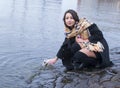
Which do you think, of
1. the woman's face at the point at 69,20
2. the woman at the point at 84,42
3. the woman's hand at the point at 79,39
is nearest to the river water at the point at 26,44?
the woman at the point at 84,42

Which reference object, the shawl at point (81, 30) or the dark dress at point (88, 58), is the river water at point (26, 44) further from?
the shawl at point (81, 30)

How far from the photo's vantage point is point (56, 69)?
8.34 metres

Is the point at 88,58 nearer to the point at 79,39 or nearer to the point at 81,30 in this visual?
the point at 79,39

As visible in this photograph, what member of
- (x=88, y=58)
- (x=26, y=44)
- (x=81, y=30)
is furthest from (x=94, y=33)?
(x=26, y=44)

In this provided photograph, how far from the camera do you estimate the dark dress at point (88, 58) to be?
7.38 metres

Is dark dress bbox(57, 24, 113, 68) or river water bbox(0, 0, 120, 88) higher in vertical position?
dark dress bbox(57, 24, 113, 68)

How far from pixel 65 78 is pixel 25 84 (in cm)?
84

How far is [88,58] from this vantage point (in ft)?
24.8

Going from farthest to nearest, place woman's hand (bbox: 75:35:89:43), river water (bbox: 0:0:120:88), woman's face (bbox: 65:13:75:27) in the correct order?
river water (bbox: 0:0:120:88) → woman's hand (bbox: 75:35:89:43) → woman's face (bbox: 65:13:75:27)

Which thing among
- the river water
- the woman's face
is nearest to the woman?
the woman's face

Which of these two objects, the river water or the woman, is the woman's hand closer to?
the woman

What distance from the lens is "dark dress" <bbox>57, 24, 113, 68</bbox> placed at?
7383 mm

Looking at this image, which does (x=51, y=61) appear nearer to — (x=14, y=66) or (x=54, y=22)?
(x=14, y=66)

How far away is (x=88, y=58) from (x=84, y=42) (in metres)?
0.36
